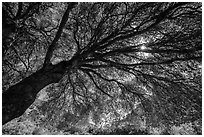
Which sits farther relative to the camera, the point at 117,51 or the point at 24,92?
the point at 117,51

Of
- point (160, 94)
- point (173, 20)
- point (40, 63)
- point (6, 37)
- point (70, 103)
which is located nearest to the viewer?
point (6, 37)

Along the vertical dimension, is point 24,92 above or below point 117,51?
below

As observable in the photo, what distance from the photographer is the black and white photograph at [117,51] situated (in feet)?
10.8

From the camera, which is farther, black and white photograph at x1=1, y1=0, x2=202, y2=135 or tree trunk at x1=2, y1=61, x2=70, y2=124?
black and white photograph at x1=1, y1=0, x2=202, y2=135

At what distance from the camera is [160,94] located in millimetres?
4766

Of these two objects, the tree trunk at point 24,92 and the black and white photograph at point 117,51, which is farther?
the black and white photograph at point 117,51

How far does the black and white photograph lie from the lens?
3.30 meters

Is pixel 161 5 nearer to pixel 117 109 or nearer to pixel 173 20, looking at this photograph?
pixel 173 20

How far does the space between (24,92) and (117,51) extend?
251 centimetres

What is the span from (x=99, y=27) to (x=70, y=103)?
14.1 feet

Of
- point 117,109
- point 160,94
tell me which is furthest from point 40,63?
point 160,94

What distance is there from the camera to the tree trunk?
8.39ft

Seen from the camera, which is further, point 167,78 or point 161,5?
point 167,78

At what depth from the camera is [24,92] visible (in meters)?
Answer: 2.89
